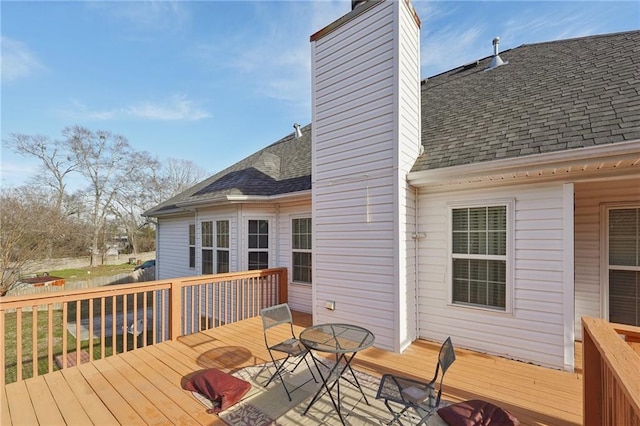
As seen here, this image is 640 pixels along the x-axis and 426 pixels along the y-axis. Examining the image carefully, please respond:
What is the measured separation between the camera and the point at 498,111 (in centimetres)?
475

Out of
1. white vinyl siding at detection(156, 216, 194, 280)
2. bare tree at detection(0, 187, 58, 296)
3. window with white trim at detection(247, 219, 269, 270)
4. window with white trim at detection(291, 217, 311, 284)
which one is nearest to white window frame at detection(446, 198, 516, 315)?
window with white trim at detection(291, 217, 311, 284)

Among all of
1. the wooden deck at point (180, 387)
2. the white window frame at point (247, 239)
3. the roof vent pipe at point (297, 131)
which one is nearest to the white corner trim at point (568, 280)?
the wooden deck at point (180, 387)

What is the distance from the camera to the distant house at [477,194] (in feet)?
11.6

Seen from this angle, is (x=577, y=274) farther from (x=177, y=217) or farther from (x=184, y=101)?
(x=184, y=101)

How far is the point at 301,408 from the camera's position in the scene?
2.81m

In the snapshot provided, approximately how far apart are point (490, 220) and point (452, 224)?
520 millimetres

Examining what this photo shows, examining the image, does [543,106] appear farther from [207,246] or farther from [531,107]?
[207,246]

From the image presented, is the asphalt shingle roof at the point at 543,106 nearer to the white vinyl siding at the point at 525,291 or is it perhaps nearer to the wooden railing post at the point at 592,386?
the white vinyl siding at the point at 525,291

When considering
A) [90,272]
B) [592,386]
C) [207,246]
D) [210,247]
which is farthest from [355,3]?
[90,272]

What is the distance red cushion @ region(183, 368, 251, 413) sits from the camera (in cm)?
286

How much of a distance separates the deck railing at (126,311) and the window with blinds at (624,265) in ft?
18.8

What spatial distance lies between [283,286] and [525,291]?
183 inches

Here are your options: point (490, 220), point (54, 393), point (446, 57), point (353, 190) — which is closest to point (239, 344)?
point (54, 393)

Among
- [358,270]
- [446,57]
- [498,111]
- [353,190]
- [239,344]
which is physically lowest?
[239,344]
